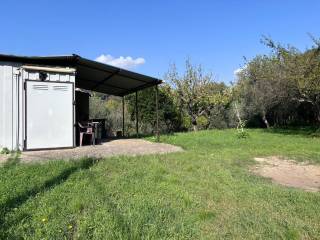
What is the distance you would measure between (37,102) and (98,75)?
167 inches

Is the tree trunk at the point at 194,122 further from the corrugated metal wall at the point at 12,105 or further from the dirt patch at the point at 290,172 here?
the corrugated metal wall at the point at 12,105

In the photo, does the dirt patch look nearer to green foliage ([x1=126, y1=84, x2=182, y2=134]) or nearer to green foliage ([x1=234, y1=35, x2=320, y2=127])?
green foliage ([x1=234, y1=35, x2=320, y2=127])

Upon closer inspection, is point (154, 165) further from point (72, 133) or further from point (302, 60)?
point (302, 60)

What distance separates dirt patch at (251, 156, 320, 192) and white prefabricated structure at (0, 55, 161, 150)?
225 inches

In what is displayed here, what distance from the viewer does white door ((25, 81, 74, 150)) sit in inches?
398

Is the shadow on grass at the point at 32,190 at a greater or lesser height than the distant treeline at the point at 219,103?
lesser

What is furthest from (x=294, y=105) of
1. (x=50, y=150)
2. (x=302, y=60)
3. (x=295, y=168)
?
(x=50, y=150)

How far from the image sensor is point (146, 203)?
4.84m

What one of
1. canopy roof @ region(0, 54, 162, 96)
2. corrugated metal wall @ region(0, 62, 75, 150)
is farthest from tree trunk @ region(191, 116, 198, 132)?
corrugated metal wall @ region(0, 62, 75, 150)

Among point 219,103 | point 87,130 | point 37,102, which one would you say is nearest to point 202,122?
point 219,103

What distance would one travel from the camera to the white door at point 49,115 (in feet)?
33.2

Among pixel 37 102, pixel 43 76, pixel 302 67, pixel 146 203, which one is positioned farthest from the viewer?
pixel 302 67

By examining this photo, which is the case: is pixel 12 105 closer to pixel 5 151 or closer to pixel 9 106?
pixel 9 106

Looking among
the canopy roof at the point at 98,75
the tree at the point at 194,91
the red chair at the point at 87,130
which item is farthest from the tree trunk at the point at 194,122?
the red chair at the point at 87,130
